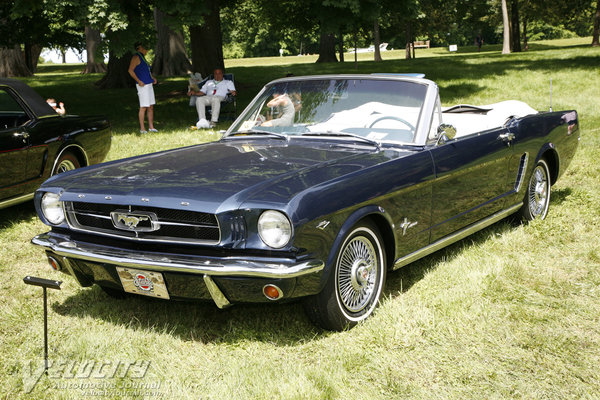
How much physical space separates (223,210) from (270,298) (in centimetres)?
54

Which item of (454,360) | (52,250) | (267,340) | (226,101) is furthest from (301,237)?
(226,101)

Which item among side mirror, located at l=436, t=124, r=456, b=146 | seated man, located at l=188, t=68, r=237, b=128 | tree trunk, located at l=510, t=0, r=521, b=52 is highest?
tree trunk, located at l=510, t=0, r=521, b=52

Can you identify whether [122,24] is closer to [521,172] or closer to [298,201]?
[521,172]

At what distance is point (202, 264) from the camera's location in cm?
361

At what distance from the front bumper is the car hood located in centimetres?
29

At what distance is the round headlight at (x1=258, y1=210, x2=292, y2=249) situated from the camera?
3553 mm

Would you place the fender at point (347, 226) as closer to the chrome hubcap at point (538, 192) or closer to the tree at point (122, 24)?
the chrome hubcap at point (538, 192)

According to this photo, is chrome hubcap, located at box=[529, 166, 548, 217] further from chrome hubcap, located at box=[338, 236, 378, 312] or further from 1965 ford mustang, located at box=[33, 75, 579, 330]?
chrome hubcap, located at box=[338, 236, 378, 312]

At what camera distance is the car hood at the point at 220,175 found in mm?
3666

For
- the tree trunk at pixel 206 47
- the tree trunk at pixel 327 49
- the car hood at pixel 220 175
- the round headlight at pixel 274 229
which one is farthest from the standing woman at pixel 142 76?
the tree trunk at pixel 327 49

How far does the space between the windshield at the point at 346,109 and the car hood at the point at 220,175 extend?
208 millimetres

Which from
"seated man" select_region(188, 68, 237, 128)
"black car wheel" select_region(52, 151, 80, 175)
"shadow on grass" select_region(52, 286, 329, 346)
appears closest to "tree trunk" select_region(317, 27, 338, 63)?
"seated man" select_region(188, 68, 237, 128)

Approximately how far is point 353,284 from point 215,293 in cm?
90

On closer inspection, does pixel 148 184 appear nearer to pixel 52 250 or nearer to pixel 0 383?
pixel 52 250
